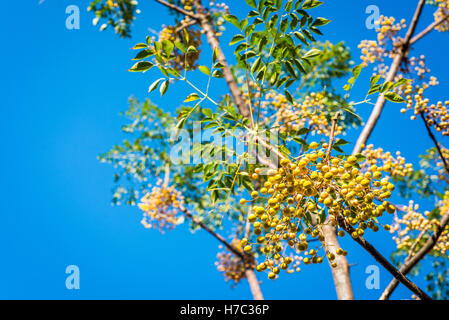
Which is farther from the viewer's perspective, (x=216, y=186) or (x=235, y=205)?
(x=235, y=205)

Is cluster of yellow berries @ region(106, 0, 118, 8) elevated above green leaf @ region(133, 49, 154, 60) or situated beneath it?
elevated above

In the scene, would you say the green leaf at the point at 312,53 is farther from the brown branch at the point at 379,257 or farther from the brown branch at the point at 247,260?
the brown branch at the point at 247,260

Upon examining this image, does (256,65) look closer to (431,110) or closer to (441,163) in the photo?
(431,110)

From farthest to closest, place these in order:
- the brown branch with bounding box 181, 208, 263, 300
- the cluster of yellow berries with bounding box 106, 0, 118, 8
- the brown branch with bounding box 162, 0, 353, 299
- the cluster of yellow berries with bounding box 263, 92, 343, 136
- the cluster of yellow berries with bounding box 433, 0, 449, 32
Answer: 1. the brown branch with bounding box 181, 208, 263, 300
2. the cluster of yellow berries with bounding box 106, 0, 118, 8
3. the cluster of yellow berries with bounding box 433, 0, 449, 32
4. the cluster of yellow berries with bounding box 263, 92, 343, 136
5. the brown branch with bounding box 162, 0, 353, 299

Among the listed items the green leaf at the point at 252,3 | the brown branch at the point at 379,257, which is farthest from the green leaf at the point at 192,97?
the brown branch at the point at 379,257

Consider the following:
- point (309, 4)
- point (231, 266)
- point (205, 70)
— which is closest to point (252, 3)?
point (309, 4)

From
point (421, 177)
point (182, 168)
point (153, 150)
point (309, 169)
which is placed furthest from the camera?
point (182, 168)

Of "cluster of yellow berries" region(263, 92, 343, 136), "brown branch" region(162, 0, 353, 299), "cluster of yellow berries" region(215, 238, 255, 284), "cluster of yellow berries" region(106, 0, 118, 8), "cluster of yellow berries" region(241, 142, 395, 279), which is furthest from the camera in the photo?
"cluster of yellow berries" region(215, 238, 255, 284)

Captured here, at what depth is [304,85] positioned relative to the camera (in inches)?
200

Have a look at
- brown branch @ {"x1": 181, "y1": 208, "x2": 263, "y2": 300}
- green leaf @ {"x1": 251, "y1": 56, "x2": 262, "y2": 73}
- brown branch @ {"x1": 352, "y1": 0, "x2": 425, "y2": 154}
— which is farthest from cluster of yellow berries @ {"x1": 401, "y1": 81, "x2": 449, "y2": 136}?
brown branch @ {"x1": 181, "y1": 208, "x2": 263, "y2": 300}

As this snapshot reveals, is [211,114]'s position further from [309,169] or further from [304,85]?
[304,85]

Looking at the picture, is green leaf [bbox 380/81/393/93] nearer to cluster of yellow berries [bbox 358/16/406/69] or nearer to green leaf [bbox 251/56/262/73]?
green leaf [bbox 251/56/262/73]
